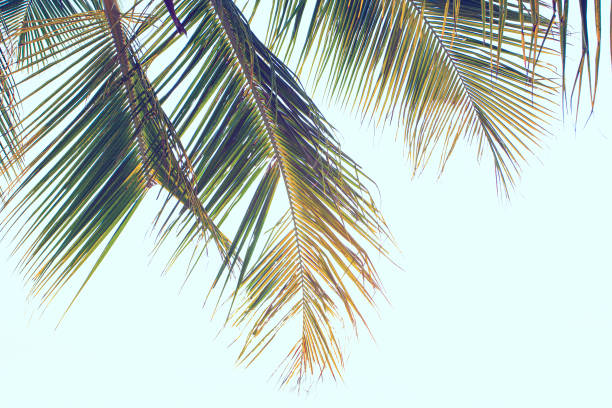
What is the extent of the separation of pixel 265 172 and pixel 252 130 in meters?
0.14

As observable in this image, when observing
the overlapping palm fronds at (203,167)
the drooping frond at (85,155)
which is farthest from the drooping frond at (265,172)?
the drooping frond at (85,155)

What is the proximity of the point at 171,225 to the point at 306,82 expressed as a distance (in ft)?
2.53

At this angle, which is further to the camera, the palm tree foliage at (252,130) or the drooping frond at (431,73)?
the drooping frond at (431,73)

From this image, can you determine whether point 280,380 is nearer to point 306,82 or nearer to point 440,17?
point 306,82

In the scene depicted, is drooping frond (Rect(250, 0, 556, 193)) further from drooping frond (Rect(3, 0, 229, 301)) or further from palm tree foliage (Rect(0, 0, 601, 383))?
drooping frond (Rect(3, 0, 229, 301))

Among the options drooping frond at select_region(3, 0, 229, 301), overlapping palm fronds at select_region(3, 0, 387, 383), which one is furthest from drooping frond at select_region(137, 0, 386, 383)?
drooping frond at select_region(3, 0, 229, 301)

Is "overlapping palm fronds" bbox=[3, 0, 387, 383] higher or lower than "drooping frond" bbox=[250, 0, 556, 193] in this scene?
lower

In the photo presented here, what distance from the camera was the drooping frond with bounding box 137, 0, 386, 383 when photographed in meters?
1.44

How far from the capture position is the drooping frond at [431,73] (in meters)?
1.62

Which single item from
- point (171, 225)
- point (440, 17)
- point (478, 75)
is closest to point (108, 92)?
point (171, 225)

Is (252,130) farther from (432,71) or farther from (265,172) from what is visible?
(432,71)

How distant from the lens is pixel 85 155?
1378 millimetres

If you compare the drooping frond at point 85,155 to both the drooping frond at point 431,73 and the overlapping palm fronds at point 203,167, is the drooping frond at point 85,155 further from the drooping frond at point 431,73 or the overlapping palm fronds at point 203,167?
the drooping frond at point 431,73

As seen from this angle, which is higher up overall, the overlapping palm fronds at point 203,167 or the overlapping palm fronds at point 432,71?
the overlapping palm fronds at point 432,71
